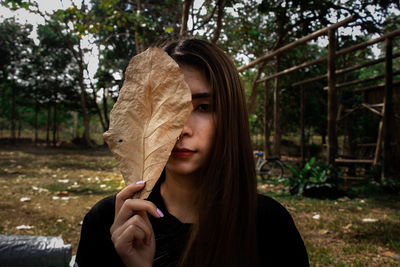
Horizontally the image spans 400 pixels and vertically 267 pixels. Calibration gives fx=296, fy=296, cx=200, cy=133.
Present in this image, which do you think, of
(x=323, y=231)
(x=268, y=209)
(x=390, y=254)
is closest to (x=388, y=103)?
(x=323, y=231)

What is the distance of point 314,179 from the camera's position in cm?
570

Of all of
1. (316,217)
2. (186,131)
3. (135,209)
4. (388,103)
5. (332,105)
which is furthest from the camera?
(332,105)

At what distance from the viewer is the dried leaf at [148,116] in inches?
29.4

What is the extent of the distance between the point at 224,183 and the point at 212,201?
83 mm

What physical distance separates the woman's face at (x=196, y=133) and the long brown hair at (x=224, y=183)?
2cm

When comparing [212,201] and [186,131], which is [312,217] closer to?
[212,201]

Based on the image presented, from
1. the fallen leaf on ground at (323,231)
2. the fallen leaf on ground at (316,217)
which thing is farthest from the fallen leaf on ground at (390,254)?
the fallen leaf on ground at (316,217)

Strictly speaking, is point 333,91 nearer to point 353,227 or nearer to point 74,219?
point 353,227

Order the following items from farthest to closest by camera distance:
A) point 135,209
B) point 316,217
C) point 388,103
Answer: point 388,103 → point 316,217 → point 135,209

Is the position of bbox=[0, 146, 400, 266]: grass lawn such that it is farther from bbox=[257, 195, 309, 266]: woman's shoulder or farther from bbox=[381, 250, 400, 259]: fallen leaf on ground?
bbox=[257, 195, 309, 266]: woman's shoulder

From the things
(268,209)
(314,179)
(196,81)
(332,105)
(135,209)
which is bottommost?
(314,179)

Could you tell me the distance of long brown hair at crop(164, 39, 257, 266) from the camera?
3.54 feet

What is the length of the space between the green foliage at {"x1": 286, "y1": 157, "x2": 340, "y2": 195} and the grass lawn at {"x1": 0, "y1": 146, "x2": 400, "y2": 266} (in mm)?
279

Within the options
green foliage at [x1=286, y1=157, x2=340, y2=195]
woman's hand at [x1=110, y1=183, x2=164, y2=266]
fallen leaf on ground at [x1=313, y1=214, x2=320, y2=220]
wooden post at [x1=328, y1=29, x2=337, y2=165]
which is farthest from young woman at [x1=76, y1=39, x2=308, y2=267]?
wooden post at [x1=328, y1=29, x2=337, y2=165]
